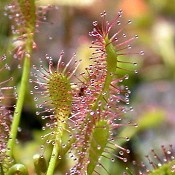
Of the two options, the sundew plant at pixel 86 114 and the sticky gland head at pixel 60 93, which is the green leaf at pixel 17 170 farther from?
the sticky gland head at pixel 60 93

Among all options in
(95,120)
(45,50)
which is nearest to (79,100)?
(95,120)

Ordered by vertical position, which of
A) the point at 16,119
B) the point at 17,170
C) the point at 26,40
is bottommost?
the point at 17,170

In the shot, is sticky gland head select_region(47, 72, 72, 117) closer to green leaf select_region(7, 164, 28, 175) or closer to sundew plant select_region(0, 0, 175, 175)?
sundew plant select_region(0, 0, 175, 175)

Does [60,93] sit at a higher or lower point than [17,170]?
higher

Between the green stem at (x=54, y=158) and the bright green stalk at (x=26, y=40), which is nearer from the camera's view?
the green stem at (x=54, y=158)

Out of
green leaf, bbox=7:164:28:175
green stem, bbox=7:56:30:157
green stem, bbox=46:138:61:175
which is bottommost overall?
green leaf, bbox=7:164:28:175

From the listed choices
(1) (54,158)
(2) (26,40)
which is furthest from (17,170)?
(2) (26,40)

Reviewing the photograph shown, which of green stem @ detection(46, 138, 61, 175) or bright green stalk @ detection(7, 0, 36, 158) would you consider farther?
bright green stalk @ detection(7, 0, 36, 158)

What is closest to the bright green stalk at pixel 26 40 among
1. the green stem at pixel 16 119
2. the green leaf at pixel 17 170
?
the green stem at pixel 16 119

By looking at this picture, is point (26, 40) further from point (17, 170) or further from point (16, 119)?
point (17, 170)

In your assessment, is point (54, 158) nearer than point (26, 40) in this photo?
Yes

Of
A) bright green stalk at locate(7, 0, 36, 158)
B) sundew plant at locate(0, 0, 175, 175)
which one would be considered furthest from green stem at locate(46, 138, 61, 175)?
bright green stalk at locate(7, 0, 36, 158)
